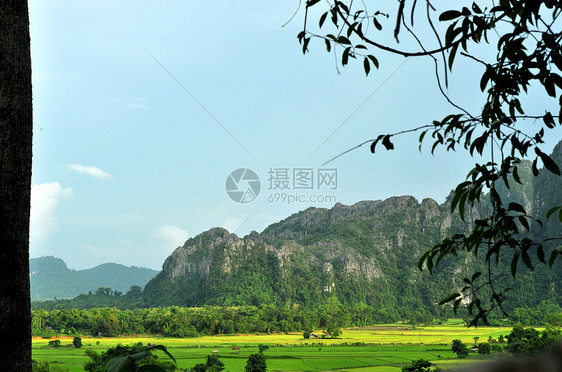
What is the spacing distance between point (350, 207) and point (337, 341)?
64.9ft

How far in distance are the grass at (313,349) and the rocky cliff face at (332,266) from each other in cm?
385

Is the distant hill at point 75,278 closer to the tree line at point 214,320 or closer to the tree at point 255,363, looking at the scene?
the tree line at point 214,320

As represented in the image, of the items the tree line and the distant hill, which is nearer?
the tree line

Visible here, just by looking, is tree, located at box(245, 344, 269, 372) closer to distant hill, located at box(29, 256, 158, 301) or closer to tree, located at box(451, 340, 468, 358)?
tree, located at box(451, 340, 468, 358)

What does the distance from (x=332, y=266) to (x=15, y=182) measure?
1597 inches

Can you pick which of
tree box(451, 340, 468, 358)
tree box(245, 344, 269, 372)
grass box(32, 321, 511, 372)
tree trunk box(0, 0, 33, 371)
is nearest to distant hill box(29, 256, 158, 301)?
grass box(32, 321, 511, 372)

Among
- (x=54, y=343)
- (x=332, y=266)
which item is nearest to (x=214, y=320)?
(x=54, y=343)

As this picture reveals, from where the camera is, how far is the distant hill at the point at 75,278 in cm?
5434

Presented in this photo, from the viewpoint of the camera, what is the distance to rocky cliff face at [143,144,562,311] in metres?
37.8

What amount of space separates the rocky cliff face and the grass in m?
3.85

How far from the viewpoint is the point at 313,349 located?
1252 inches

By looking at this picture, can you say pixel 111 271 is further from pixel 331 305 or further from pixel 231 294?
pixel 331 305

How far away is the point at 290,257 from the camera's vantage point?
40656mm

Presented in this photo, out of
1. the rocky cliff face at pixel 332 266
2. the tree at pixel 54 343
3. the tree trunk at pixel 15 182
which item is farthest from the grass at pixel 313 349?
the tree trunk at pixel 15 182
